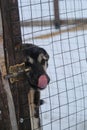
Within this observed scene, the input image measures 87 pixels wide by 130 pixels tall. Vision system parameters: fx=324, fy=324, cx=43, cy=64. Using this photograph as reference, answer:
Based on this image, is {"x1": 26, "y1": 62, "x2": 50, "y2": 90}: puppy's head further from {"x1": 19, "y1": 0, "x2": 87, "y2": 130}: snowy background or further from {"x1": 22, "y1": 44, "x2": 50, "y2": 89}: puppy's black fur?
{"x1": 19, "y1": 0, "x2": 87, "y2": 130}: snowy background

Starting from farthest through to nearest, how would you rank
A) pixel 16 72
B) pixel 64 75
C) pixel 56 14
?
1. pixel 56 14
2. pixel 64 75
3. pixel 16 72

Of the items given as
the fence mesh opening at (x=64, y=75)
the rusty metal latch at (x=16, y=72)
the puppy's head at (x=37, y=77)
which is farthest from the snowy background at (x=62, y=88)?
the rusty metal latch at (x=16, y=72)

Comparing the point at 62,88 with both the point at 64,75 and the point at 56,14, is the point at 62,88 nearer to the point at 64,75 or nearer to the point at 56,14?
the point at 64,75

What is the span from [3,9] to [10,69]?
313mm

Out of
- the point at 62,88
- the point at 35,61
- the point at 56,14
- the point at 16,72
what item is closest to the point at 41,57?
the point at 35,61

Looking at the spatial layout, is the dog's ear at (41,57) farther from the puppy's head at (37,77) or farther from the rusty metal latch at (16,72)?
the rusty metal latch at (16,72)

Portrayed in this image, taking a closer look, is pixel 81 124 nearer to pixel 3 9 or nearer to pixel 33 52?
pixel 33 52

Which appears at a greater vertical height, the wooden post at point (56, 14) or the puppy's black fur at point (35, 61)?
the wooden post at point (56, 14)

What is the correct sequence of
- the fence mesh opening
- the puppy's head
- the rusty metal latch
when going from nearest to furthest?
1. the rusty metal latch
2. the puppy's head
3. the fence mesh opening

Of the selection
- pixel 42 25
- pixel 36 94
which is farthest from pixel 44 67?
pixel 42 25

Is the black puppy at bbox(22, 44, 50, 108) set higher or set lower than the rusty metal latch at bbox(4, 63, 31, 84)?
lower

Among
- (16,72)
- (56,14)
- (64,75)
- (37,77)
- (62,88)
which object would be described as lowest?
(62,88)

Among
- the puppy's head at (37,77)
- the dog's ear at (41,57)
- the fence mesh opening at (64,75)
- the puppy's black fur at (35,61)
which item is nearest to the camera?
the puppy's head at (37,77)

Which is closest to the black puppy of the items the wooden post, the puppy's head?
the puppy's head
